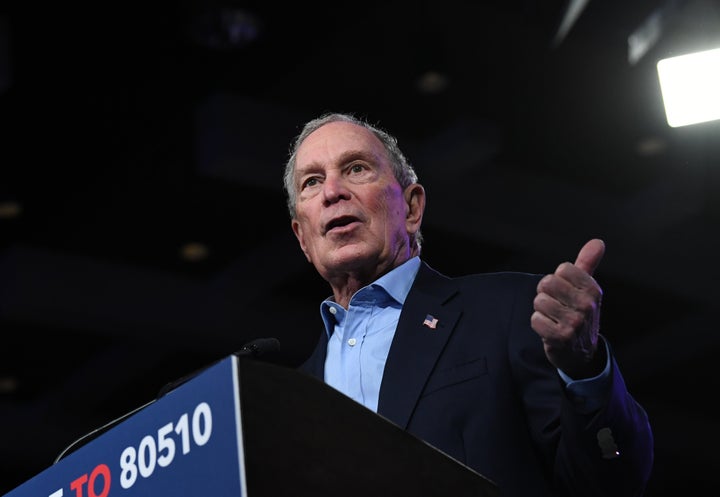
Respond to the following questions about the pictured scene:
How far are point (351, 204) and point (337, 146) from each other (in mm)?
152

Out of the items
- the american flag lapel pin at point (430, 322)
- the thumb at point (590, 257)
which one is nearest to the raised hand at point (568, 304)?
the thumb at point (590, 257)

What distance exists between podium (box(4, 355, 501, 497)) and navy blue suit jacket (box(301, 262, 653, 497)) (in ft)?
0.79

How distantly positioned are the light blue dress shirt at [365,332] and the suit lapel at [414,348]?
0.23 feet

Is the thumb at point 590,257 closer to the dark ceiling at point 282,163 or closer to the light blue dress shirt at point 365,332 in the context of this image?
the light blue dress shirt at point 365,332

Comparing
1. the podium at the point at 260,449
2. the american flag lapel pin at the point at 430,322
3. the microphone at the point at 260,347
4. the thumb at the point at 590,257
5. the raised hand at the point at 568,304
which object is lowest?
the podium at the point at 260,449

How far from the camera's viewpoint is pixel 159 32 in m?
4.46

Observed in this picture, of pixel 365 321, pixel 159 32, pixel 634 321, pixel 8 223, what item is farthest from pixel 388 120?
pixel 365 321

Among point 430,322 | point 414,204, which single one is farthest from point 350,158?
point 430,322

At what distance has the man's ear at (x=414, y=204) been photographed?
2059mm

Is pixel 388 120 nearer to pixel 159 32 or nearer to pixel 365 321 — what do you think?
pixel 159 32

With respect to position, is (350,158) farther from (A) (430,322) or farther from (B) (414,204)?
(A) (430,322)

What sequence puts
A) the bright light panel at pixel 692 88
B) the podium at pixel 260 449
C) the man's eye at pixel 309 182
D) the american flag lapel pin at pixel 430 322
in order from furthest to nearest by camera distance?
the bright light panel at pixel 692 88 → the man's eye at pixel 309 182 → the american flag lapel pin at pixel 430 322 → the podium at pixel 260 449

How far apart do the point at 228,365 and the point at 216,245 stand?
5511mm

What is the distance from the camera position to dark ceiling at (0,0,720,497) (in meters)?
4.48
